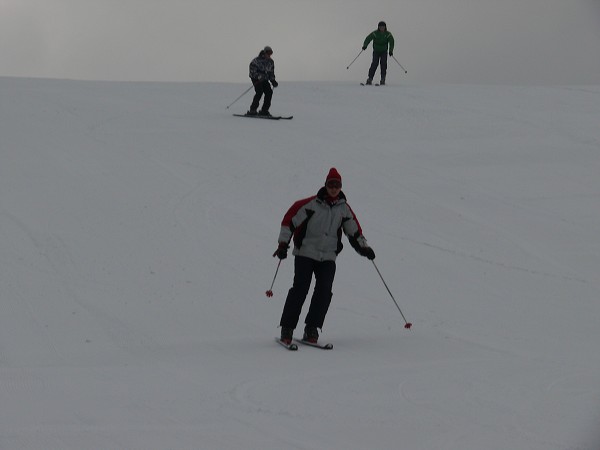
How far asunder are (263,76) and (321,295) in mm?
10171

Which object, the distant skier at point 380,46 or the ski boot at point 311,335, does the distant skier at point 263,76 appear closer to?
the distant skier at point 380,46

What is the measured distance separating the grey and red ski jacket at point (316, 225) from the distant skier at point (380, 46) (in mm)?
15445

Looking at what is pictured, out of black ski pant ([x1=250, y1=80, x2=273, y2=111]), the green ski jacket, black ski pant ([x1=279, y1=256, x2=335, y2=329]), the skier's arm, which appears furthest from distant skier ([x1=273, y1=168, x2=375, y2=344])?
the skier's arm

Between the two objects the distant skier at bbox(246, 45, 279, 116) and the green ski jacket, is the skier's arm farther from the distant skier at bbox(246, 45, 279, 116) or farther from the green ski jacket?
the distant skier at bbox(246, 45, 279, 116)

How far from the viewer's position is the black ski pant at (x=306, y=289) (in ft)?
27.7

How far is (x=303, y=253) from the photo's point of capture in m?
8.42

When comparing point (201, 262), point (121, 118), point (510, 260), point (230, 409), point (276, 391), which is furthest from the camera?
point (121, 118)

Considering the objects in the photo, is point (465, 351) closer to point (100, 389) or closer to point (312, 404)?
point (312, 404)

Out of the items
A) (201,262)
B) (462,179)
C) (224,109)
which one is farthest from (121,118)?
(201,262)

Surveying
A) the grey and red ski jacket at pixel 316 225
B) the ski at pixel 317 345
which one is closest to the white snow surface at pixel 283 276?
the ski at pixel 317 345

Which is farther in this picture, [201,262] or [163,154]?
[163,154]

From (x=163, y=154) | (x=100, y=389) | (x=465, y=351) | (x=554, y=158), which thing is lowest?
(x=100, y=389)

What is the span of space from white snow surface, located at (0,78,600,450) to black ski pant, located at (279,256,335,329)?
0.98ft

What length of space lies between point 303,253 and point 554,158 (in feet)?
28.5
